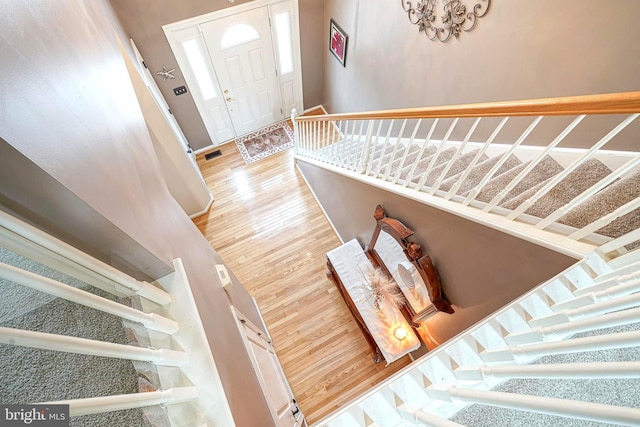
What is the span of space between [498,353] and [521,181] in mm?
1227

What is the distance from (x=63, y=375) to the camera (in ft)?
1.88

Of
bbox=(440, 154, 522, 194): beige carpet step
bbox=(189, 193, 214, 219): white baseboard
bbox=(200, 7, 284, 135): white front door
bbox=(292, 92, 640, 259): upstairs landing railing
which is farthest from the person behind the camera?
bbox=(189, 193, 214, 219): white baseboard

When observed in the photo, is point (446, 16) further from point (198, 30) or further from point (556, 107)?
point (198, 30)

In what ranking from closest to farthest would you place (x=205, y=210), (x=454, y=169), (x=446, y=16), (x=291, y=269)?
(x=454, y=169)
(x=446, y=16)
(x=291, y=269)
(x=205, y=210)

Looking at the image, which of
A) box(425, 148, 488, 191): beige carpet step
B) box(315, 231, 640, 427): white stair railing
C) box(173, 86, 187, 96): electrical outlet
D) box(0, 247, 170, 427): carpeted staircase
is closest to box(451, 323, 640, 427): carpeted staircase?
box(315, 231, 640, 427): white stair railing

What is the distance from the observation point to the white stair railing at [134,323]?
0.52 meters

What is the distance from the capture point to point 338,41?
13.9 feet

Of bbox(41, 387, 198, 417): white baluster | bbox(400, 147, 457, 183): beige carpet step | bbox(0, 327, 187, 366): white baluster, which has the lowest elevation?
bbox(41, 387, 198, 417): white baluster

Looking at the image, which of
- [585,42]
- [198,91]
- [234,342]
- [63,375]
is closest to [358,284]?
[234,342]

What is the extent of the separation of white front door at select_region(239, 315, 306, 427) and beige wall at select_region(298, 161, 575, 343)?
1.36m

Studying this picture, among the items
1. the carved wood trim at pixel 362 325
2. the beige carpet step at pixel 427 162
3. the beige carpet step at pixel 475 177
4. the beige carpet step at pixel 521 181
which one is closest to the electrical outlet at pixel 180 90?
the carved wood trim at pixel 362 325

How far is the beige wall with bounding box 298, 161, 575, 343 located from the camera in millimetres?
1494

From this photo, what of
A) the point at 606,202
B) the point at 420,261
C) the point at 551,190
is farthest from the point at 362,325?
the point at 606,202

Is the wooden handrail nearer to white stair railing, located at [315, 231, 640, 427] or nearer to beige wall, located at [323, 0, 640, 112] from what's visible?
white stair railing, located at [315, 231, 640, 427]
